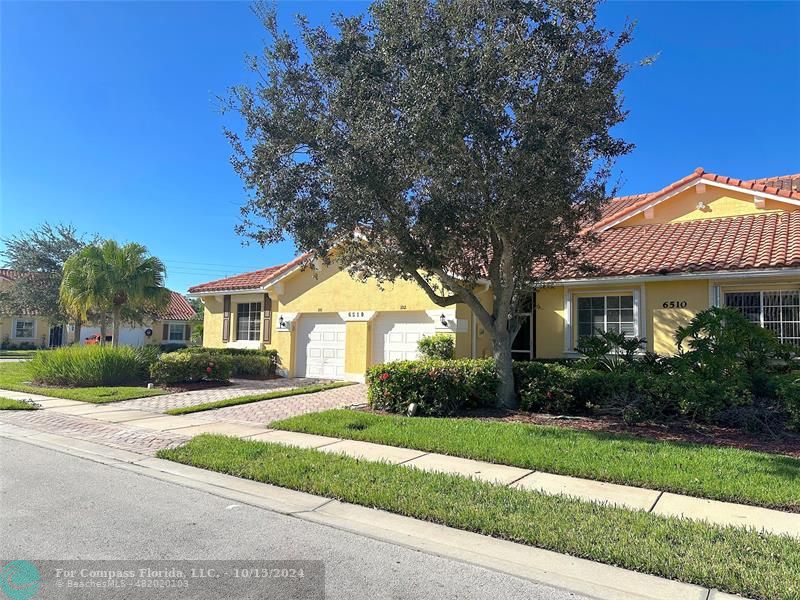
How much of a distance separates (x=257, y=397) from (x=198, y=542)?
29.1 feet

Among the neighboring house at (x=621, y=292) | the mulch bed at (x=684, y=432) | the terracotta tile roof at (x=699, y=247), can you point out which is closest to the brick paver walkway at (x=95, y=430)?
the mulch bed at (x=684, y=432)

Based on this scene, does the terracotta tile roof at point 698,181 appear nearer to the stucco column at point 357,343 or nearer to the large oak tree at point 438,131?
the large oak tree at point 438,131

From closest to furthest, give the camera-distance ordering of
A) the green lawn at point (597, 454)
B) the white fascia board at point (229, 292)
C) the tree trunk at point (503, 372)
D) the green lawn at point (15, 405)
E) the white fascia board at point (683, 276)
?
the green lawn at point (597, 454) < the tree trunk at point (503, 372) < the white fascia board at point (683, 276) < the green lawn at point (15, 405) < the white fascia board at point (229, 292)

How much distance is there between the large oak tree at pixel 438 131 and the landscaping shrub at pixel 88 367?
841cm

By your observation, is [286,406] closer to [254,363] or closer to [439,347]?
[439,347]

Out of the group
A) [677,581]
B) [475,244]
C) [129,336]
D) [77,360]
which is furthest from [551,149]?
[129,336]

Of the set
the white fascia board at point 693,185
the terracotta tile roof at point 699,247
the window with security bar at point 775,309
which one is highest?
the white fascia board at point 693,185

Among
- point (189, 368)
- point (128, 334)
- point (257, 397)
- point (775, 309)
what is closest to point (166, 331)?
point (128, 334)

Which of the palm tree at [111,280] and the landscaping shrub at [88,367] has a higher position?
the palm tree at [111,280]

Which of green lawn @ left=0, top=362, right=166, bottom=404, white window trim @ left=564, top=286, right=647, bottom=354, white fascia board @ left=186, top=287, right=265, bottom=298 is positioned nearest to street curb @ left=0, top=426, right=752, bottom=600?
green lawn @ left=0, top=362, right=166, bottom=404

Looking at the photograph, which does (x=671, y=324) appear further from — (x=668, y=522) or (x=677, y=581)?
(x=677, y=581)

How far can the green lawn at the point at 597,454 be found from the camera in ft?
19.3

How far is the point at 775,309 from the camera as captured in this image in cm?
1237

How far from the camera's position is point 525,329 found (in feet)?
52.2
